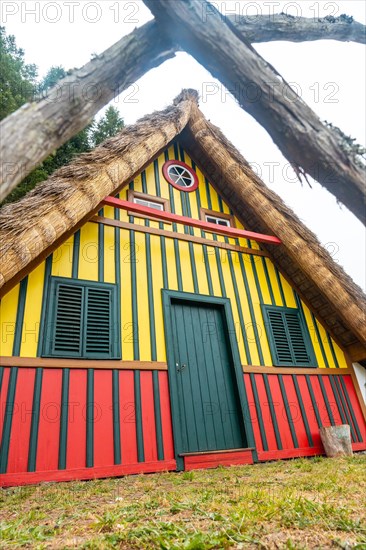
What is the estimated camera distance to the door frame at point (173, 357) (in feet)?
14.9

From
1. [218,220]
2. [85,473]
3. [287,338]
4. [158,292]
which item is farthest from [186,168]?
[85,473]

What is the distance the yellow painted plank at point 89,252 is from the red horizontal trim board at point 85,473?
2.38 m

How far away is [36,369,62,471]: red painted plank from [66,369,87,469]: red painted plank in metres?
0.13

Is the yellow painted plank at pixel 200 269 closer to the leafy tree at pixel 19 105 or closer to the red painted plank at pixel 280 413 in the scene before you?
the red painted plank at pixel 280 413

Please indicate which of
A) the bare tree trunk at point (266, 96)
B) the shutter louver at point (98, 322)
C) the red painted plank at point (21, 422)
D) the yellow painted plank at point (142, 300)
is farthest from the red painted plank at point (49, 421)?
the bare tree trunk at point (266, 96)

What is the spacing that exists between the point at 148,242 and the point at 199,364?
2.09 metres

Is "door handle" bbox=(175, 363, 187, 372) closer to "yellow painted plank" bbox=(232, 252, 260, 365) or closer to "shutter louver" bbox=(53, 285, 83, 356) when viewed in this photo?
"yellow painted plank" bbox=(232, 252, 260, 365)

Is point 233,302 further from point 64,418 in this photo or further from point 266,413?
point 64,418

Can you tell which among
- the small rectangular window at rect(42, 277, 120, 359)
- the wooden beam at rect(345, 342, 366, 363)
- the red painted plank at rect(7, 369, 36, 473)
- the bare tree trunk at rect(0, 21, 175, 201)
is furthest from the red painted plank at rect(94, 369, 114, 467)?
the wooden beam at rect(345, 342, 366, 363)

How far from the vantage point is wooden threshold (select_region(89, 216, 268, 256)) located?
17.7ft

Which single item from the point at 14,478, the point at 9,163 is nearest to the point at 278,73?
the point at 9,163

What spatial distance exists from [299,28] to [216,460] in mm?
4600

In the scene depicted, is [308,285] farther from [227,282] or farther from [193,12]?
[193,12]

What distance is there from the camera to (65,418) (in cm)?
395
